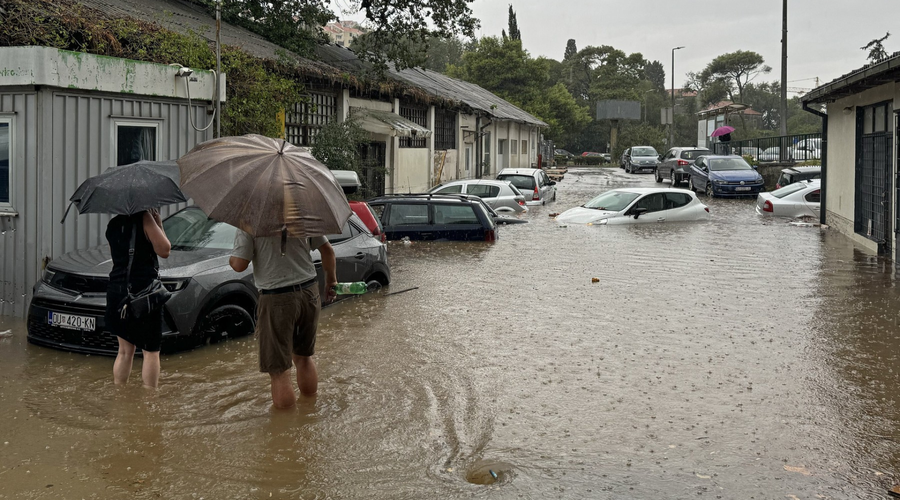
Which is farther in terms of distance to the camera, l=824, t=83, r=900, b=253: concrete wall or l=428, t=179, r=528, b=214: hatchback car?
l=428, t=179, r=528, b=214: hatchback car

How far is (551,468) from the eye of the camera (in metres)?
5.56

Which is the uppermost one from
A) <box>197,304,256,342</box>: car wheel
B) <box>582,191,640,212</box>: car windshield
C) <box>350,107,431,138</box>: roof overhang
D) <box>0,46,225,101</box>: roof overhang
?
<box>350,107,431,138</box>: roof overhang

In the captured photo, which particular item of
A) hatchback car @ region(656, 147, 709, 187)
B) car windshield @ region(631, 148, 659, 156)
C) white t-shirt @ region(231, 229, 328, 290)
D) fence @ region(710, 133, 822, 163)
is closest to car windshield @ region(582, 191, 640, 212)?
fence @ region(710, 133, 822, 163)

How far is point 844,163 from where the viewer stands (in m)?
19.9

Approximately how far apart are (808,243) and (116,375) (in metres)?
15.6

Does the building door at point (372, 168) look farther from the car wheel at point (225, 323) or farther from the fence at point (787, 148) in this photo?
the fence at point (787, 148)

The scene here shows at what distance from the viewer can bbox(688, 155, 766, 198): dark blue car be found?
33188mm

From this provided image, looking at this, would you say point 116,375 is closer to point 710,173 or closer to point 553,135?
point 710,173

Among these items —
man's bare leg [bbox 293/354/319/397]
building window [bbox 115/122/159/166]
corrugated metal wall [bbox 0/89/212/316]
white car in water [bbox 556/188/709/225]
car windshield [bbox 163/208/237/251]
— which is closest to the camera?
man's bare leg [bbox 293/354/319/397]

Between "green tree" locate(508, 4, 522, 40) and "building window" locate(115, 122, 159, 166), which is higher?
"green tree" locate(508, 4, 522, 40)

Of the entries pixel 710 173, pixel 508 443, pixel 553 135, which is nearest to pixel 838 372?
pixel 508 443

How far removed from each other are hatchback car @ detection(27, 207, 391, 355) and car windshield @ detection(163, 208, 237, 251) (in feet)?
0.04

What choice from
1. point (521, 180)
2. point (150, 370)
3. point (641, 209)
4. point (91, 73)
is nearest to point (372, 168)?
point (641, 209)

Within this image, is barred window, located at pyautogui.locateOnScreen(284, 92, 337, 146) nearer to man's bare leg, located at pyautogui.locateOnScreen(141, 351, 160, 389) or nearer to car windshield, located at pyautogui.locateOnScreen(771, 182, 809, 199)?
car windshield, located at pyautogui.locateOnScreen(771, 182, 809, 199)
